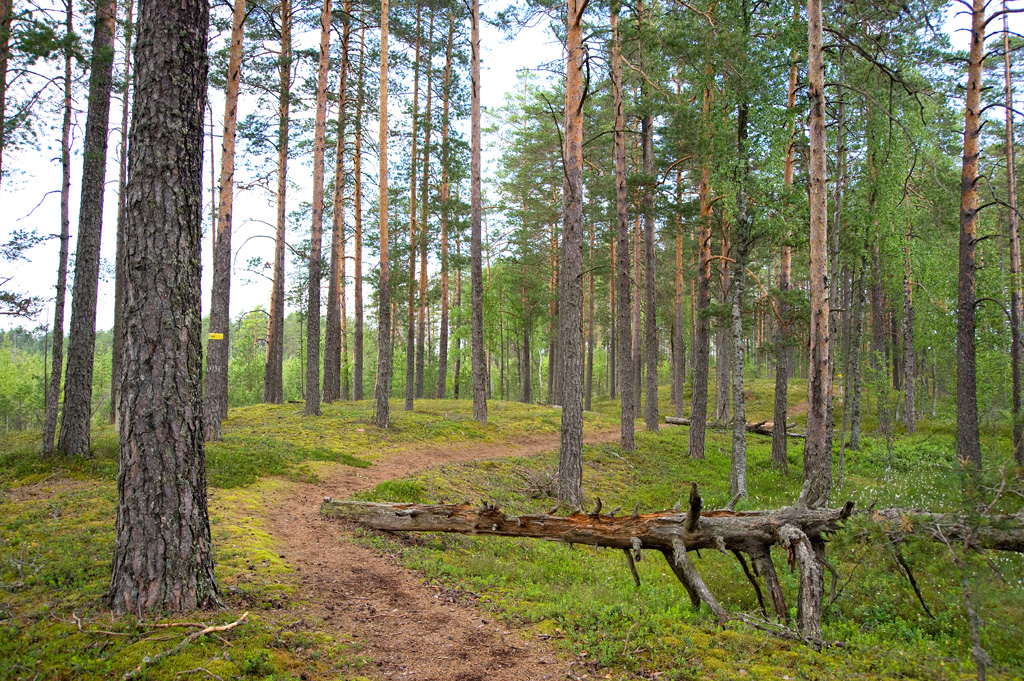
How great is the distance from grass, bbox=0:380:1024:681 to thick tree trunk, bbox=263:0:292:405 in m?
11.0

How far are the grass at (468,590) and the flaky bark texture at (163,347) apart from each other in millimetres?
419

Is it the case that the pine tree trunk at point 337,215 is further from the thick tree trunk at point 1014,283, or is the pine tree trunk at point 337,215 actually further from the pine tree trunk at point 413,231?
the thick tree trunk at point 1014,283

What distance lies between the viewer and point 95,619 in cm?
420

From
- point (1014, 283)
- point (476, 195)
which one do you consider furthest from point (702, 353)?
point (476, 195)

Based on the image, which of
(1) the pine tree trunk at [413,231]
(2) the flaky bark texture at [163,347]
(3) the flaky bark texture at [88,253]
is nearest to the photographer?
(2) the flaky bark texture at [163,347]

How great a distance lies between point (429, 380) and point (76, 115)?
3626 cm

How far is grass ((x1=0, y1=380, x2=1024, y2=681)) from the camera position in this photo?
4098 millimetres

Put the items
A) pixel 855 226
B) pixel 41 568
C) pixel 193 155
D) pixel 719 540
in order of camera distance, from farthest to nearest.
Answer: pixel 855 226, pixel 719 540, pixel 41 568, pixel 193 155

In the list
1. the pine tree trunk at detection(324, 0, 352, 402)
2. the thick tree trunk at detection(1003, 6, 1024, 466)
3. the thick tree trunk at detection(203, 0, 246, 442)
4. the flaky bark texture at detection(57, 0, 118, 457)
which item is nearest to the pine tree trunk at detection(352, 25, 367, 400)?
the pine tree trunk at detection(324, 0, 352, 402)

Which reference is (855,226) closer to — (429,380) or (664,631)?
(664,631)

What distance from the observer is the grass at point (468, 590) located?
13.4 feet

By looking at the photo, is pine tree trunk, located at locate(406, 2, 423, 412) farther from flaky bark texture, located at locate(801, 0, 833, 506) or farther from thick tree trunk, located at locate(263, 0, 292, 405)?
flaky bark texture, located at locate(801, 0, 833, 506)

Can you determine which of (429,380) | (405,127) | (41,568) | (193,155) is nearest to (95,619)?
(41,568)

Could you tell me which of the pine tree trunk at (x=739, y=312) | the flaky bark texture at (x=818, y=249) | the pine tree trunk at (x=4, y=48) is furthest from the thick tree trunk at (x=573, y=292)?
the pine tree trunk at (x=4, y=48)
